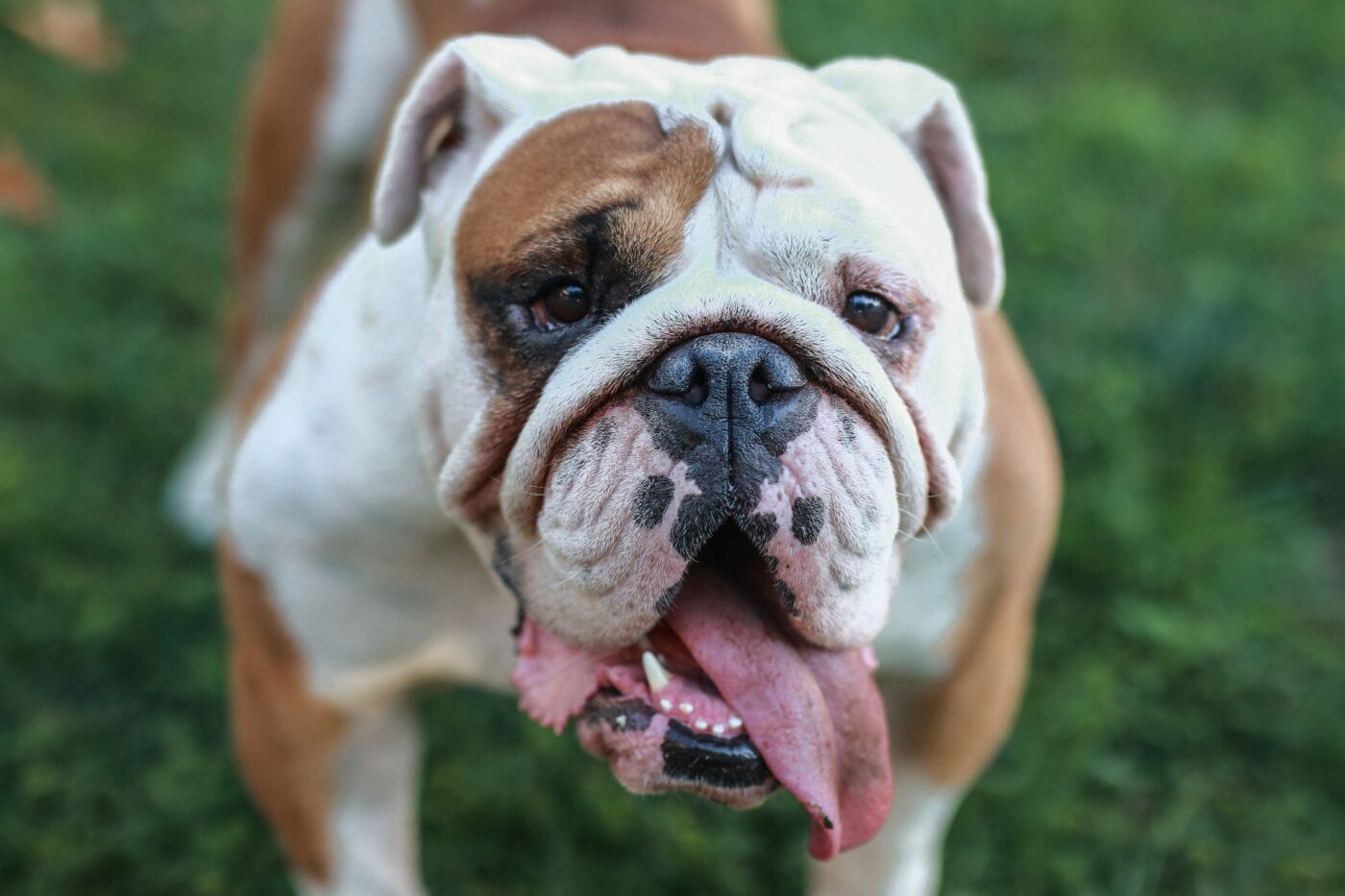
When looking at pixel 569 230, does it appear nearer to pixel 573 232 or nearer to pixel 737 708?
pixel 573 232

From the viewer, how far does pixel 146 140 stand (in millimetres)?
4711

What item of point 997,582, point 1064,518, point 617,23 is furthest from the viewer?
point 1064,518

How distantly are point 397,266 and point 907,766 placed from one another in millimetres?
1017

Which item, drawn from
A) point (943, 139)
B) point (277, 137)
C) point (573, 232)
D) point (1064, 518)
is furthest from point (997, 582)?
point (277, 137)

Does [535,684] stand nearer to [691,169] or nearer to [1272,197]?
[691,169]

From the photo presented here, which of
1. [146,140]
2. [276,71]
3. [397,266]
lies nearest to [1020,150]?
[276,71]

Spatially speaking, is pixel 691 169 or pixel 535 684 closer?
pixel 691 169

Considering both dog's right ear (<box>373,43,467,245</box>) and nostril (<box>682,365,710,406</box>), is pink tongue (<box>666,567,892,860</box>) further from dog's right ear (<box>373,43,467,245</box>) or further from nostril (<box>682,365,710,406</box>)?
dog's right ear (<box>373,43,467,245</box>)

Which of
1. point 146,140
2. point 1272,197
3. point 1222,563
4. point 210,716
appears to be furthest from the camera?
point 146,140

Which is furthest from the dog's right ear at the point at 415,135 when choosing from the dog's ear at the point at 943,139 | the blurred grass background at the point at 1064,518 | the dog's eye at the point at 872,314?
the blurred grass background at the point at 1064,518

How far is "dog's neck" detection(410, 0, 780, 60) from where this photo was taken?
2365mm

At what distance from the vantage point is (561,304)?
1735 millimetres

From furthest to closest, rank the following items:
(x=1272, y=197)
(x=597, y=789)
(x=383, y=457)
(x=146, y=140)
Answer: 1. (x=146, y=140)
2. (x=1272, y=197)
3. (x=597, y=789)
4. (x=383, y=457)

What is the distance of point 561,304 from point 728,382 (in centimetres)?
24
